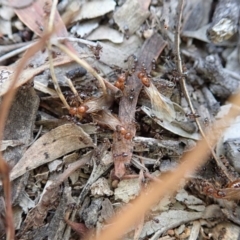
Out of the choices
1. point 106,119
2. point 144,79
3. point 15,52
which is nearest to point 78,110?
point 106,119

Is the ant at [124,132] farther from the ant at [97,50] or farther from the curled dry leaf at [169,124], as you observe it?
the ant at [97,50]

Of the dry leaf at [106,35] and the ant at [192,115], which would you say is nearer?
the ant at [192,115]

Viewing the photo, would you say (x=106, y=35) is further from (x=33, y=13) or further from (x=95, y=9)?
(x=33, y=13)

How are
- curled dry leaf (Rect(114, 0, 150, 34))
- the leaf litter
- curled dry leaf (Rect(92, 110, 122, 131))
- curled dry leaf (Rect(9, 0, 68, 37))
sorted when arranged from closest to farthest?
the leaf litter < curled dry leaf (Rect(92, 110, 122, 131)) < curled dry leaf (Rect(9, 0, 68, 37)) < curled dry leaf (Rect(114, 0, 150, 34))

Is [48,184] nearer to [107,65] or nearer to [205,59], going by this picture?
[107,65]

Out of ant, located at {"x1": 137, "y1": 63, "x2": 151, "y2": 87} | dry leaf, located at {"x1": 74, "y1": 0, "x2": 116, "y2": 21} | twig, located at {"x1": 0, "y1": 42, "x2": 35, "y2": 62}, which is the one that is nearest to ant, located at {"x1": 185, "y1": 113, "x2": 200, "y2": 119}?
ant, located at {"x1": 137, "y1": 63, "x2": 151, "y2": 87}

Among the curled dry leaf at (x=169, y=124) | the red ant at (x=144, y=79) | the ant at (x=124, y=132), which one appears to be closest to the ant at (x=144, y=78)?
the red ant at (x=144, y=79)

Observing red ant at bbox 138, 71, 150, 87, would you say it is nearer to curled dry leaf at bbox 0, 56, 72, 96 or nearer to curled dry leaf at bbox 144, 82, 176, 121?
curled dry leaf at bbox 144, 82, 176, 121

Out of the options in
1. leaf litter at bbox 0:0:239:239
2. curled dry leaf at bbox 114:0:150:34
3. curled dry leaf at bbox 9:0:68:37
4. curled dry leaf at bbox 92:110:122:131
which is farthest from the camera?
curled dry leaf at bbox 114:0:150:34

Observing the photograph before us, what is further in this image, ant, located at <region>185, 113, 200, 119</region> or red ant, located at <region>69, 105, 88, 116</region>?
ant, located at <region>185, 113, 200, 119</region>
